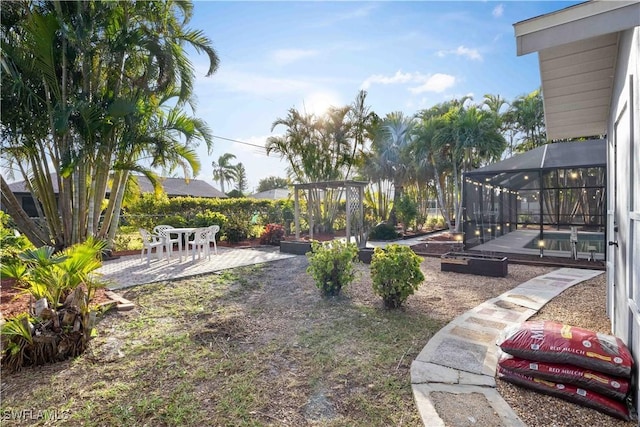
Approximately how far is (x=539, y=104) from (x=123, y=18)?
1999 centimetres

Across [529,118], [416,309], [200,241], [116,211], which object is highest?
[529,118]

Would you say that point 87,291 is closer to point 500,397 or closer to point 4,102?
point 500,397

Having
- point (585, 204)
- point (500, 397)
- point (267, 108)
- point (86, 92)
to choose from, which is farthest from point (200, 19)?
point (585, 204)

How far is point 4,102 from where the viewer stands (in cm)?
549

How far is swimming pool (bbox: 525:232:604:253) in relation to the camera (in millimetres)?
7722

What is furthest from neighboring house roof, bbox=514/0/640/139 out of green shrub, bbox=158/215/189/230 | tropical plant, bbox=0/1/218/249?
green shrub, bbox=158/215/189/230

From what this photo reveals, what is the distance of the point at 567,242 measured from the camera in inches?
357

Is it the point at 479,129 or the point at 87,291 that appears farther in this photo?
the point at 479,129

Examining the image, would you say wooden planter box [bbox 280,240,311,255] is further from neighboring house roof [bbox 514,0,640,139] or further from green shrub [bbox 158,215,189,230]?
neighboring house roof [bbox 514,0,640,139]

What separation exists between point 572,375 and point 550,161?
8.48 meters

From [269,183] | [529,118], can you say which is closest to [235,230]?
[529,118]

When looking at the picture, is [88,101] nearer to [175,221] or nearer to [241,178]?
[175,221]

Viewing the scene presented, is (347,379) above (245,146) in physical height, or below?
below

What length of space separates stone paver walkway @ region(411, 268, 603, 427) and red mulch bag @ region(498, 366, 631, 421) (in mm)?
165
